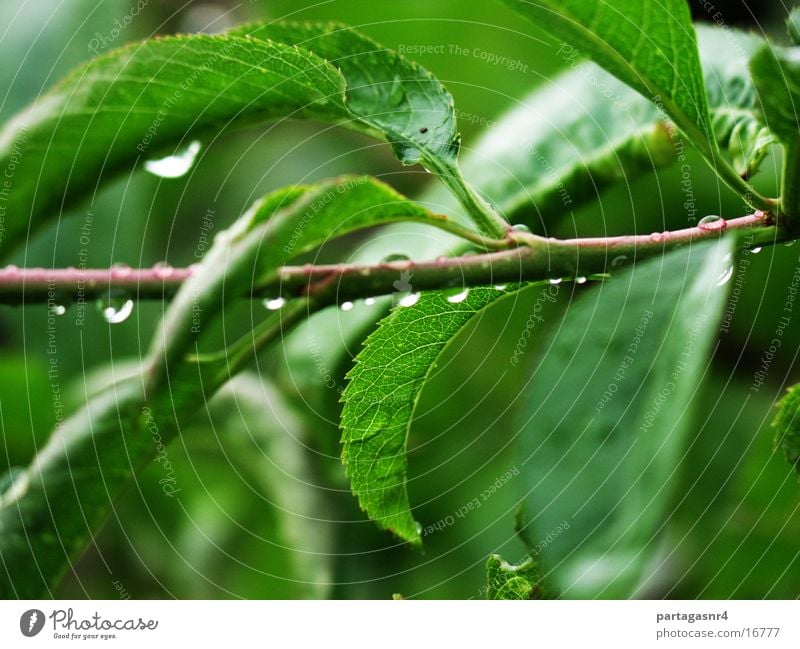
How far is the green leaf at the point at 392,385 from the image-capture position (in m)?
0.39

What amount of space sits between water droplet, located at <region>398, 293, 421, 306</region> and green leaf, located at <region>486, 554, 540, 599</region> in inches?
6.1

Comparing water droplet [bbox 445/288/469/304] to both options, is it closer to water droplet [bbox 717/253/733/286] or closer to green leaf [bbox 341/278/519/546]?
green leaf [bbox 341/278/519/546]

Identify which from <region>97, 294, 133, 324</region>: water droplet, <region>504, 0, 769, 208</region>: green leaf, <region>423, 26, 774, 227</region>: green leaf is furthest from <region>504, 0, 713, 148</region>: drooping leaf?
<region>97, 294, 133, 324</region>: water droplet

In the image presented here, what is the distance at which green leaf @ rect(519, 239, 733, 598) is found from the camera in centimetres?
33

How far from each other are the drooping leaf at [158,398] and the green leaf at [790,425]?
0.21m

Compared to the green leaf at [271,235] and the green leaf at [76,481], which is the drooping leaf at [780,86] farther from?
the green leaf at [76,481]

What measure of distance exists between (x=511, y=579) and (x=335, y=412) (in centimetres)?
20

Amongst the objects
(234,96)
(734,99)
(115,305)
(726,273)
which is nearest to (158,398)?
(115,305)

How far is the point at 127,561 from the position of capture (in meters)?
0.66

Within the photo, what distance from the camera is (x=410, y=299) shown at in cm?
41
